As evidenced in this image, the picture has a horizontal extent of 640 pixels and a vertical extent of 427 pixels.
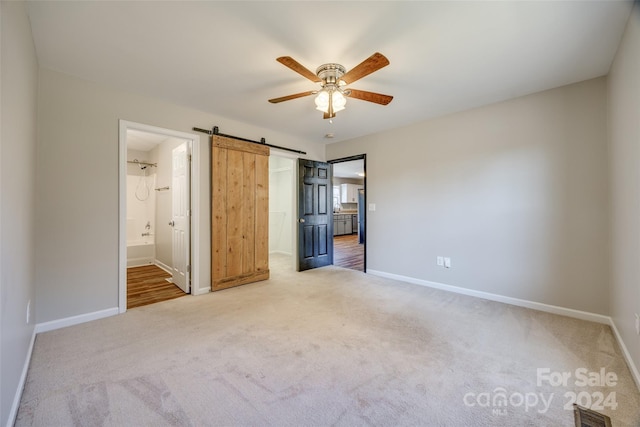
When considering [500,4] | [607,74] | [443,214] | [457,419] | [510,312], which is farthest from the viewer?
[443,214]

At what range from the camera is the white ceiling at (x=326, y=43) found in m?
1.71

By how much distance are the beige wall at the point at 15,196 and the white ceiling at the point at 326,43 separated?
0.41 metres

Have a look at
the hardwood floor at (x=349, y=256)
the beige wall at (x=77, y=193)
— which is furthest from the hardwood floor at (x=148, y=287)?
the hardwood floor at (x=349, y=256)

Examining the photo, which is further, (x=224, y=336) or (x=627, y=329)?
(x=224, y=336)

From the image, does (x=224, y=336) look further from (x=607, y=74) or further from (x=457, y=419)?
(x=607, y=74)

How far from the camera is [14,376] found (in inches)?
56.7

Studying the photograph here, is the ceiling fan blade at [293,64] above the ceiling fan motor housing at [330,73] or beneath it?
beneath

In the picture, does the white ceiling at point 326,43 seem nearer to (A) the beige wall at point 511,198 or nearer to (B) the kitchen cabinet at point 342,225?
(A) the beige wall at point 511,198

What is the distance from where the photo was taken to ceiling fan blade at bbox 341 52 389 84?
5.68ft

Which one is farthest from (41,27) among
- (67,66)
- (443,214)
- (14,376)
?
(443,214)

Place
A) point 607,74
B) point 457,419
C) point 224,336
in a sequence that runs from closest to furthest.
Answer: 1. point 457,419
2. point 224,336
3. point 607,74

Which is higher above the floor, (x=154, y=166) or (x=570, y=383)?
(x=154, y=166)

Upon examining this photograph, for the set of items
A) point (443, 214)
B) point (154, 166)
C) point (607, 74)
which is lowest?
point (443, 214)

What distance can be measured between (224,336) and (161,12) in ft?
8.19
